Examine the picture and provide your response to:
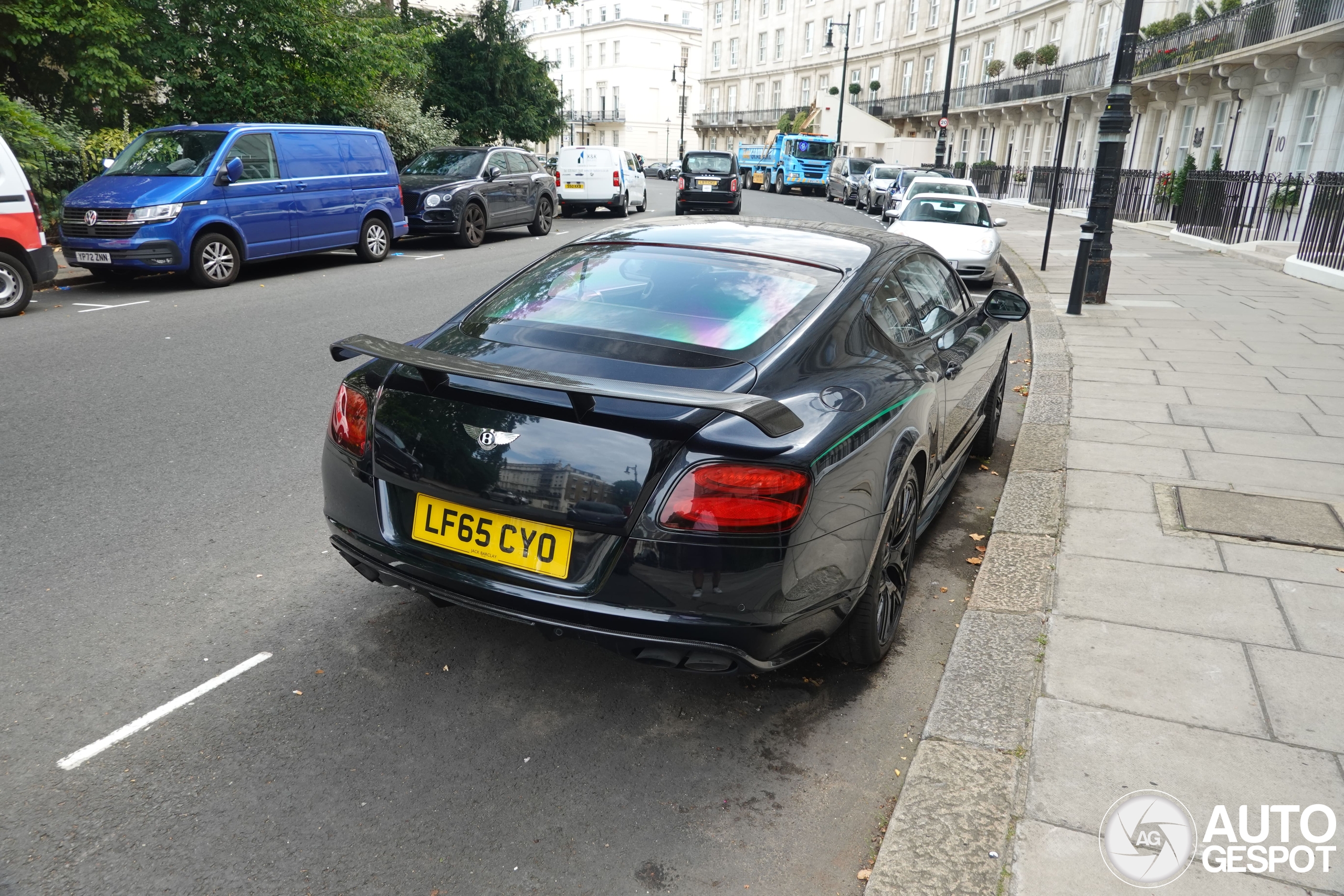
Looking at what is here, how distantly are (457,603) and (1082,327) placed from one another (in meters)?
9.19

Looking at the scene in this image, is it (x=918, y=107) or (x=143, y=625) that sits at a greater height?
(x=918, y=107)

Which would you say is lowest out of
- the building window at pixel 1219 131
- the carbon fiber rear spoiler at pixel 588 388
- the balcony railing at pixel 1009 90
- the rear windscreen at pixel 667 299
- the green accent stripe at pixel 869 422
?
the green accent stripe at pixel 869 422

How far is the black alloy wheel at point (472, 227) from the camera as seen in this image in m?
17.1

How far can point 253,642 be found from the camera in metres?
3.41

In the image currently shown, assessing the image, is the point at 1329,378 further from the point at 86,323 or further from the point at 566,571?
the point at 86,323

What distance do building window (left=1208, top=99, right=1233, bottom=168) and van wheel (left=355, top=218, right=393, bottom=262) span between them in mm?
24555

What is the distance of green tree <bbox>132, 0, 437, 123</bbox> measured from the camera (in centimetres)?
1605

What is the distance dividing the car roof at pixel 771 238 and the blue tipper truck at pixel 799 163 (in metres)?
40.0

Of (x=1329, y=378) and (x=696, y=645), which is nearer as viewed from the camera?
(x=696, y=645)

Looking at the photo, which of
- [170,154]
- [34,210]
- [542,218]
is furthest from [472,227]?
[34,210]

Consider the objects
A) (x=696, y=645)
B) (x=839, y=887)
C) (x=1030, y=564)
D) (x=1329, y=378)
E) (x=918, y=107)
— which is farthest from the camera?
(x=918, y=107)

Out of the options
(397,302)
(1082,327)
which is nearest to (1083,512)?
(1082,327)

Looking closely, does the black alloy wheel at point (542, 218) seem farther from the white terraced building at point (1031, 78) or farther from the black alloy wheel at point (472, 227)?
the white terraced building at point (1031, 78)

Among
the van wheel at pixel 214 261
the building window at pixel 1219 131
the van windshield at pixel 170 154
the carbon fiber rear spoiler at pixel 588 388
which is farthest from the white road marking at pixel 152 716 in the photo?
the building window at pixel 1219 131
